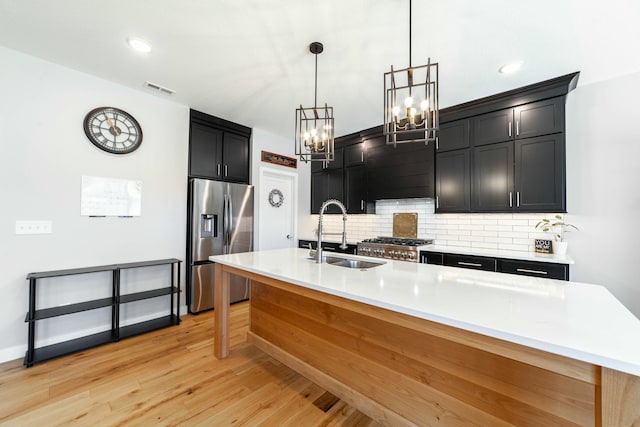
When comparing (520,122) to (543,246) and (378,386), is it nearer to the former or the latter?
(543,246)

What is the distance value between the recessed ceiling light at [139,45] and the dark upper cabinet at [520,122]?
3.52 m

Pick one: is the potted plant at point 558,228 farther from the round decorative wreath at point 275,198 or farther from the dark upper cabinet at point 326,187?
the round decorative wreath at point 275,198

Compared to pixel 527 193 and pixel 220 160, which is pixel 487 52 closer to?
pixel 527 193

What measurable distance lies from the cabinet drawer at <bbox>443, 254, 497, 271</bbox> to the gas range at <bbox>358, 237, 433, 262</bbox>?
355 mm

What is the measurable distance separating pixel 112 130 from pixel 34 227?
119 centimetres

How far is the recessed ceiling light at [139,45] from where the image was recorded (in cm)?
218

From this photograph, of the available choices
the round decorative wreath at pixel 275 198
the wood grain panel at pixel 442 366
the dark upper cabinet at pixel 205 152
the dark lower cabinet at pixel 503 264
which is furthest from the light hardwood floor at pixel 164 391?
the round decorative wreath at pixel 275 198

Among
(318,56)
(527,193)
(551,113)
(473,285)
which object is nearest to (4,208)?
(318,56)

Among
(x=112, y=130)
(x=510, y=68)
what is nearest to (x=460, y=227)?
(x=510, y=68)

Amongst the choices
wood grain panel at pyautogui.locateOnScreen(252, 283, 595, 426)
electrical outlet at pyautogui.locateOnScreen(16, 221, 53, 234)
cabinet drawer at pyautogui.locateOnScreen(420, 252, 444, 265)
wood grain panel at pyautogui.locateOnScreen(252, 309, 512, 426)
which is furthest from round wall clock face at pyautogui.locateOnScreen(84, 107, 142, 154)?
cabinet drawer at pyautogui.locateOnScreen(420, 252, 444, 265)

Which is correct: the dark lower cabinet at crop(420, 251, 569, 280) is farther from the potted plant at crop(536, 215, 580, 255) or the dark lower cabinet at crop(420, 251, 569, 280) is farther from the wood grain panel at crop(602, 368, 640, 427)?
the wood grain panel at crop(602, 368, 640, 427)

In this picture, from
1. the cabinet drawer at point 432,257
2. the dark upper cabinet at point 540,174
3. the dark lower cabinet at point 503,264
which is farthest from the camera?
the cabinet drawer at point 432,257

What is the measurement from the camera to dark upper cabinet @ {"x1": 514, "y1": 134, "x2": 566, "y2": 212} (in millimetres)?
2717

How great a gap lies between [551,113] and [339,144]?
9.34 feet
